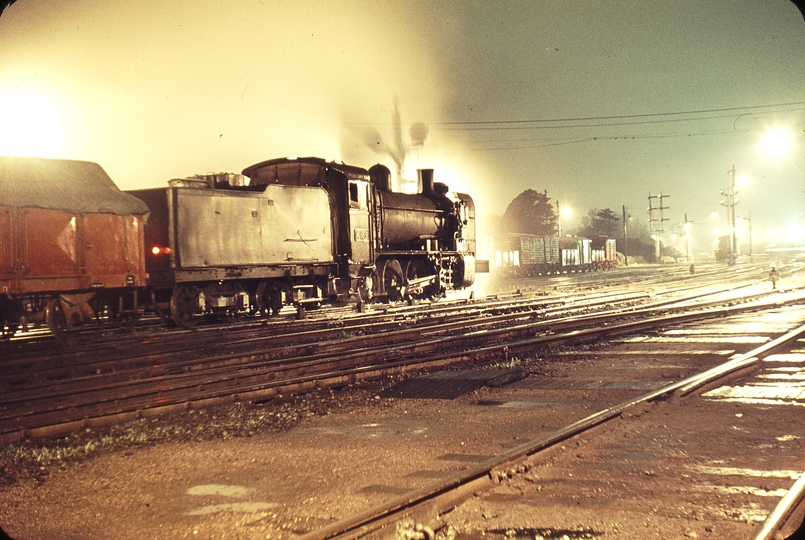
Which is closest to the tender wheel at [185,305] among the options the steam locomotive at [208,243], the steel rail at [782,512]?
the steam locomotive at [208,243]

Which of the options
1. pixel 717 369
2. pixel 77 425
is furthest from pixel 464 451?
pixel 717 369

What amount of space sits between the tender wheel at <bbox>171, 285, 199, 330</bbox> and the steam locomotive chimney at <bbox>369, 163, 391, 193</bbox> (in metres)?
7.09

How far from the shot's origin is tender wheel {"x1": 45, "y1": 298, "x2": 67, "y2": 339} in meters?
12.0

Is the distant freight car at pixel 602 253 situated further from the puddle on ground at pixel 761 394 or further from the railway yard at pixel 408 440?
the puddle on ground at pixel 761 394

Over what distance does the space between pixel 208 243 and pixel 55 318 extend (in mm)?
3268

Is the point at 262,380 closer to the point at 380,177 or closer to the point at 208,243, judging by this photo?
the point at 208,243

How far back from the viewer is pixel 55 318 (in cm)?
1215

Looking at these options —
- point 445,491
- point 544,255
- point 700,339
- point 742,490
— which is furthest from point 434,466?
point 544,255

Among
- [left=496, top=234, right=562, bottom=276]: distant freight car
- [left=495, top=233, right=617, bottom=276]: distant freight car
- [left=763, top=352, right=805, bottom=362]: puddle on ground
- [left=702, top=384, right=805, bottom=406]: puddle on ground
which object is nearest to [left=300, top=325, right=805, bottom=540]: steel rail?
[left=702, top=384, right=805, bottom=406]: puddle on ground

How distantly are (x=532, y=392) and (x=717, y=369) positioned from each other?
8.21 feet

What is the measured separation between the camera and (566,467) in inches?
181

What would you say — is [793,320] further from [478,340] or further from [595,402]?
[595,402]

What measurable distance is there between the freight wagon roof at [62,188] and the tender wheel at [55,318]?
184cm

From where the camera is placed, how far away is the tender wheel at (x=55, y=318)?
→ 1200 cm
